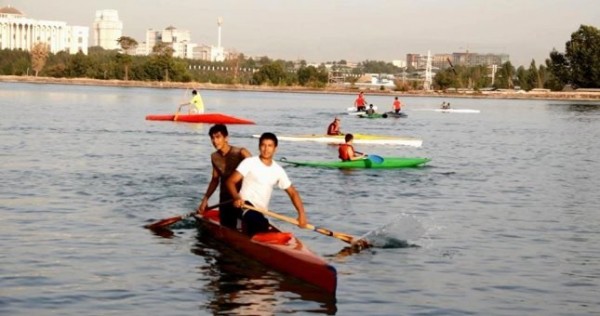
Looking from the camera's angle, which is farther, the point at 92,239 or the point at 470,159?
the point at 470,159

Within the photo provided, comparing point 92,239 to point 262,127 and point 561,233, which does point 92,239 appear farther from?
point 262,127

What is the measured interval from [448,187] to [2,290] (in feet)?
50.7

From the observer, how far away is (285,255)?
1252 cm

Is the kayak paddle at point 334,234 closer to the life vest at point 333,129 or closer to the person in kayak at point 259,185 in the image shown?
the person in kayak at point 259,185

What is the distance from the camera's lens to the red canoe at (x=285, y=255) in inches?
467

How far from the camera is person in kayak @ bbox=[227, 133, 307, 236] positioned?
1264 centimetres

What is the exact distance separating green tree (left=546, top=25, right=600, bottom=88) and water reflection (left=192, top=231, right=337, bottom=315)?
484 feet

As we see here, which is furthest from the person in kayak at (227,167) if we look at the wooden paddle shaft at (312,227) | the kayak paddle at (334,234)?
the kayak paddle at (334,234)

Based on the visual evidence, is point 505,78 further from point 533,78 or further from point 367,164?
point 367,164

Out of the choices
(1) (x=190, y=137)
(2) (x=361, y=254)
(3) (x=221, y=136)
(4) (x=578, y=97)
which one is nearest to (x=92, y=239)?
(3) (x=221, y=136)

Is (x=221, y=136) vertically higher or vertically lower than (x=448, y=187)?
higher

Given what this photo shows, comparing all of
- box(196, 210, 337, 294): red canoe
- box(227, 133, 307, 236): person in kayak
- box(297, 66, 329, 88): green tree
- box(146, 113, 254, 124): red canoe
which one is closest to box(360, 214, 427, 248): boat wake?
box(196, 210, 337, 294): red canoe

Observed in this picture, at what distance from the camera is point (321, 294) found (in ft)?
39.1

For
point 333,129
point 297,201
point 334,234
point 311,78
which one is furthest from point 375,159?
point 311,78
